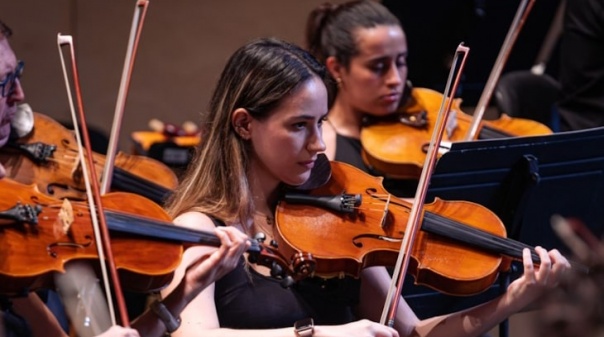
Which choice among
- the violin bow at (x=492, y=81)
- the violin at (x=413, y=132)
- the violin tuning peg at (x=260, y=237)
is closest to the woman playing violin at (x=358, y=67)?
the violin at (x=413, y=132)

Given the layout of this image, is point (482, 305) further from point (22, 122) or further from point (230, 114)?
point (22, 122)

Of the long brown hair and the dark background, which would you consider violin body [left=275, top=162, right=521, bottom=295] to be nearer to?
the long brown hair

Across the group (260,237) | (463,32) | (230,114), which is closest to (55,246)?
(260,237)

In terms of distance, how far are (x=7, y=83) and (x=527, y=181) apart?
1.16 metres

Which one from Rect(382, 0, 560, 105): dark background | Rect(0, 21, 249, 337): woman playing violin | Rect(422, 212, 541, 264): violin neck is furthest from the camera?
Rect(382, 0, 560, 105): dark background

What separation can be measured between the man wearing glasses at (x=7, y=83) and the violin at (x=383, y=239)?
0.66 meters

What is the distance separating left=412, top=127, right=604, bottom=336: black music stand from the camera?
2.06 meters

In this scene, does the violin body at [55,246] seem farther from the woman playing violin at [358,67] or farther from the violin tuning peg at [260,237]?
the woman playing violin at [358,67]

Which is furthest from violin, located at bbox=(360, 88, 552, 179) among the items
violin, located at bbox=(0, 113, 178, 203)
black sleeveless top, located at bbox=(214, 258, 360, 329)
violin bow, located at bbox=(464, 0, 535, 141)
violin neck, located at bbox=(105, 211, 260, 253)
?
violin neck, located at bbox=(105, 211, 260, 253)

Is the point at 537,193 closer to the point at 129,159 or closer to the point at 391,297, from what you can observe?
the point at 391,297

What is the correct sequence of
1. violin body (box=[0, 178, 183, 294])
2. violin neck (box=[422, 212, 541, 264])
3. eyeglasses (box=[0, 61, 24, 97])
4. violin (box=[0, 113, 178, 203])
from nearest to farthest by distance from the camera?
violin body (box=[0, 178, 183, 294]) → violin neck (box=[422, 212, 541, 264]) → eyeglasses (box=[0, 61, 24, 97]) → violin (box=[0, 113, 178, 203])

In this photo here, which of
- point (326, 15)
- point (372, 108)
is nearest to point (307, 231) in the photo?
point (372, 108)

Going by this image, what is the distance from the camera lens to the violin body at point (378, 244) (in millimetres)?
1838

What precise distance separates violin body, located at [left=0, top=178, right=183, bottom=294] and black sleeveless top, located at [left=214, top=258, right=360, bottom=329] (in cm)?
25
